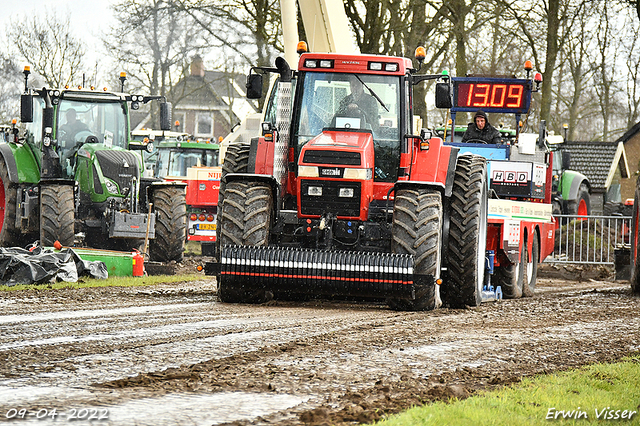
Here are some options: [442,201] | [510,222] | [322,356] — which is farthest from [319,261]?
[510,222]

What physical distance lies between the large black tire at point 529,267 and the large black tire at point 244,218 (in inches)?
194

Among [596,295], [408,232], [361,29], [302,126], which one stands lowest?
[596,295]

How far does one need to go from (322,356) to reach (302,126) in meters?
4.75

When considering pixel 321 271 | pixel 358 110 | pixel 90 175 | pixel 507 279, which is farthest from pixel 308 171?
pixel 90 175

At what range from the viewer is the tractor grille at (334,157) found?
9766 millimetres

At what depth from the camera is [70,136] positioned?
16047 mm

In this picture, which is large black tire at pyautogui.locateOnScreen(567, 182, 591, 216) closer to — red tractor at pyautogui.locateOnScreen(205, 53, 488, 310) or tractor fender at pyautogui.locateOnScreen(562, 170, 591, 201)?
tractor fender at pyautogui.locateOnScreen(562, 170, 591, 201)

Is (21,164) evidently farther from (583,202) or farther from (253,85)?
(583,202)

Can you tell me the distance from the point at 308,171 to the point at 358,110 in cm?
104

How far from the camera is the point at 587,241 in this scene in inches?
803

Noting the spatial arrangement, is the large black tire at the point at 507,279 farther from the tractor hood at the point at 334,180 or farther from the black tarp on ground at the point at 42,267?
the black tarp on ground at the point at 42,267

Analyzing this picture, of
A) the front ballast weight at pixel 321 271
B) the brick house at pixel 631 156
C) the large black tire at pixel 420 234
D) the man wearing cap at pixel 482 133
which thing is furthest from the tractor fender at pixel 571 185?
the brick house at pixel 631 156

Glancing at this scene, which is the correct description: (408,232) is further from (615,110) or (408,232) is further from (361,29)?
(615,110)

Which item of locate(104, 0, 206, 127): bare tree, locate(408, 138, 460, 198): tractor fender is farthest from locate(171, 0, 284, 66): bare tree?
locate(408, 138, 460, 198): tractor fender
